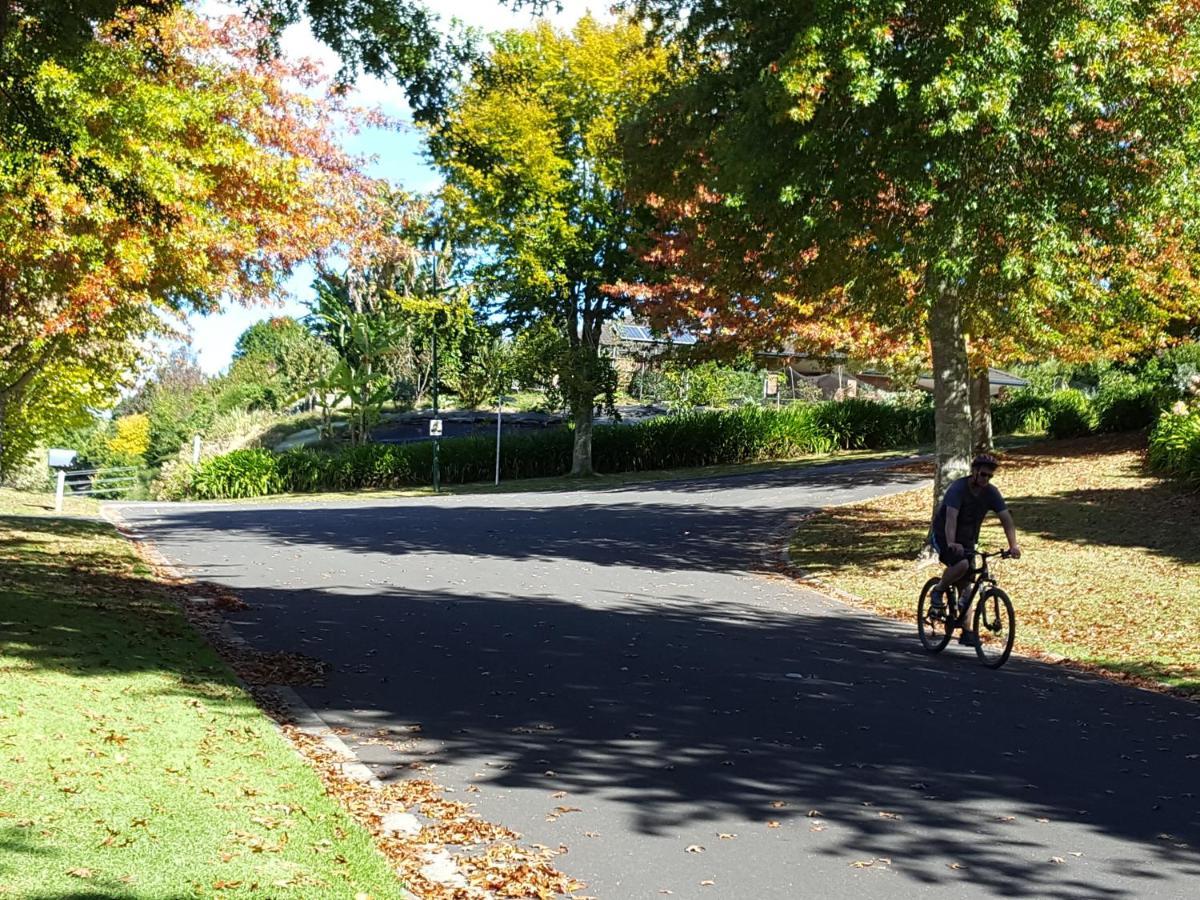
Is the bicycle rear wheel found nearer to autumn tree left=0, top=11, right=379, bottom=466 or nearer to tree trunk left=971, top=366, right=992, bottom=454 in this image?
autumn tree left=0, top=11, right=379, bottom=466

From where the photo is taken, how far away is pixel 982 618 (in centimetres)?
1117

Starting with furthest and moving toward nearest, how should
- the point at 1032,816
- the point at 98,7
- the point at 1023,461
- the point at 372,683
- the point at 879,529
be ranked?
the point at 1023,461, the point at 879,529, the point at 98,7, the point at 372,683, the point at 1032,816

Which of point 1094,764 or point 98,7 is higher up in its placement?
point 98,7

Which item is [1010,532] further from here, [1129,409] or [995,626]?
[1129,409]

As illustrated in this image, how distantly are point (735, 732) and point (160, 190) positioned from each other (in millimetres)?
9719

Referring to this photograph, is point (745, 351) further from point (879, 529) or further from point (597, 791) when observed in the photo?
point (597, 791)

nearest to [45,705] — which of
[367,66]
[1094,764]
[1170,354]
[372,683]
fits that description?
[372,683]

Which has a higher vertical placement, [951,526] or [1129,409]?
[1129,409]

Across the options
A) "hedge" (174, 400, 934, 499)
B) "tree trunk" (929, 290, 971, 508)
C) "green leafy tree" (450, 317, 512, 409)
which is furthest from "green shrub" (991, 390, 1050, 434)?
"tree trunk" (929, 290, 971, 508)

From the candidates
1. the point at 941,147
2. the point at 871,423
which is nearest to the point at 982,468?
Result: the point at 941,147

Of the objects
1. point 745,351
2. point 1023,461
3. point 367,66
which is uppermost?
point 367,66

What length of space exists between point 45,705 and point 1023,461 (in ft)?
80.1

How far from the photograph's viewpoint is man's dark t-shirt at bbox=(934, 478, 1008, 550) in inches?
442

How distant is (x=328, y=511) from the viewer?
2633cm
